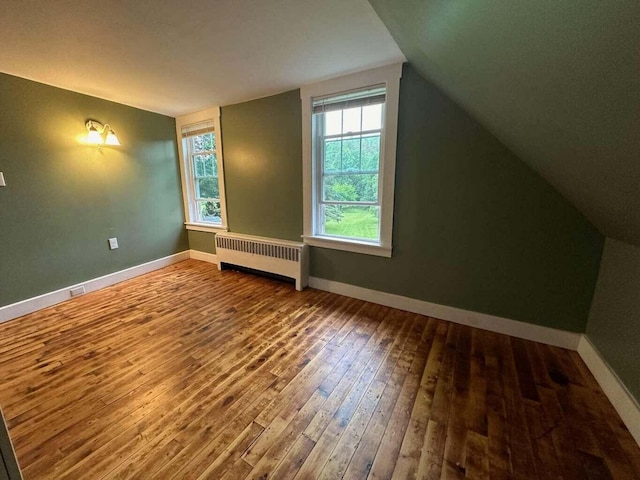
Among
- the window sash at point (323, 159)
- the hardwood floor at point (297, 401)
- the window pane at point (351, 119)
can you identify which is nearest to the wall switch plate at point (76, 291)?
the hardwood floor at point (297, 401)

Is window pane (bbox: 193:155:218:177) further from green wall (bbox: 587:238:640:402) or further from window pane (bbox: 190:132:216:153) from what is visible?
green wall (bbox: 587:238:640:402)

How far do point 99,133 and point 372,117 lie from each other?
3248 mm

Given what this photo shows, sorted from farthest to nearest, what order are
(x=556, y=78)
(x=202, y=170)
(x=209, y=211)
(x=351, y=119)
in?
(x=209, y=211)
(x=202, y=170)
(x=351, y=119)
(x=556, y=78)

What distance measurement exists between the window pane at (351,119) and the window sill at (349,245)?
1188 mm

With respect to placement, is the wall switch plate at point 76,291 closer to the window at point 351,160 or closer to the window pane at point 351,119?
the window at point 351,160

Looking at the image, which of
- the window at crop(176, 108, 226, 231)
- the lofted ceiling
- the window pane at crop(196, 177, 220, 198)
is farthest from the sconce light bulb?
the window pane at crop(196, 177, 220, 198)

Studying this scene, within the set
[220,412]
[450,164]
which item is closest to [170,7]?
[450,164]

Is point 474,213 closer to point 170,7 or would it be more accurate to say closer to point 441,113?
point 441,113

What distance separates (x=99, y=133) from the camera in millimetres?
3074

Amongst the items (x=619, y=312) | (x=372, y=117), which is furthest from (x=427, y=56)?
(x=619, y=312)

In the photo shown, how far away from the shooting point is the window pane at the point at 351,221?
2729 millimetres

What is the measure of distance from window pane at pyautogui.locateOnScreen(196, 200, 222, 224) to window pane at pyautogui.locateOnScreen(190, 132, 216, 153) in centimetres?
81

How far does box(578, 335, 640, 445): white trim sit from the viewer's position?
1327 millimetres

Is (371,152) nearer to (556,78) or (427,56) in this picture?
(427,56)
